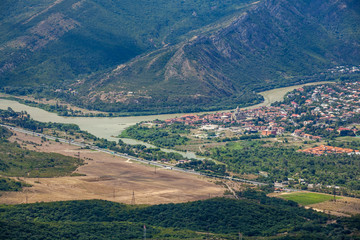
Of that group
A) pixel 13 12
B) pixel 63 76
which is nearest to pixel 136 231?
pixel 63 76

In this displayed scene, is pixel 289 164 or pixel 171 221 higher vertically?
pixel 289 164

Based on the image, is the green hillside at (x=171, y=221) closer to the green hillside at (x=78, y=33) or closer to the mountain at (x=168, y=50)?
the mountain at (x=168, y=50)

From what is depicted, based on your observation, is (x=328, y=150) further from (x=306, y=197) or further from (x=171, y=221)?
(x=171, y=221)

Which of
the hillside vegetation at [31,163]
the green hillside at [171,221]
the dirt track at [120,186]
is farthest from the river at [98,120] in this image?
the green hillside at [171,221]

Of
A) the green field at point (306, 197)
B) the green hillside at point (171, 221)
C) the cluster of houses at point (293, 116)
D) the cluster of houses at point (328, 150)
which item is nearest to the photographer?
the green hillside at point (171, 221)

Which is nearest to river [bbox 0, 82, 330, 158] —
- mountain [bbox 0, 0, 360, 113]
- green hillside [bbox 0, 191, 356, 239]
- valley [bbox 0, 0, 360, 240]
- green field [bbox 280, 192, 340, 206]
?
valley [bbox 0, 0, 360, 240]

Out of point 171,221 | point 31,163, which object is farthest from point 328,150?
point 31,163

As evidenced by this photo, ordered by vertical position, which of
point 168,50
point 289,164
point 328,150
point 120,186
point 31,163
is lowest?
point 120,186
